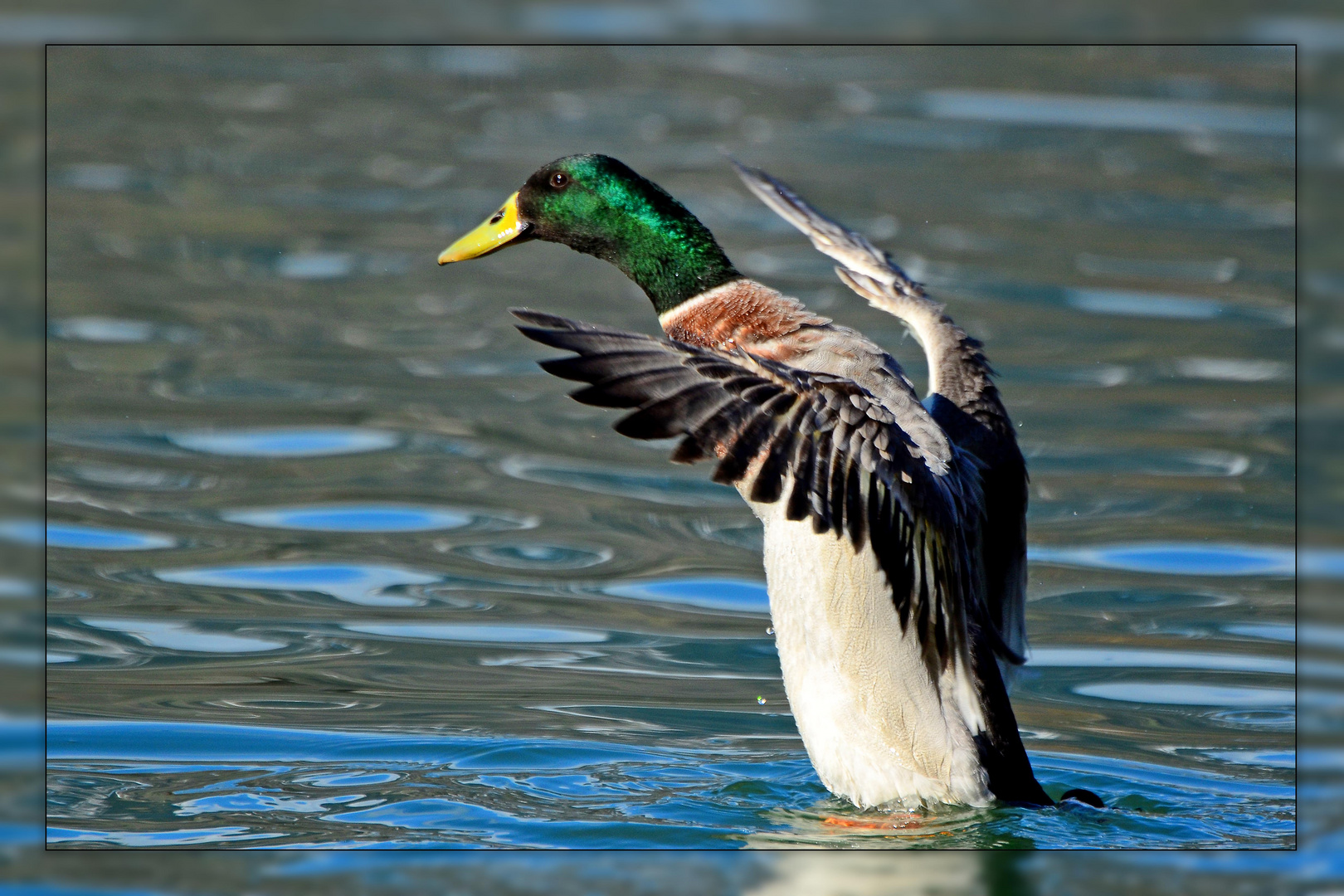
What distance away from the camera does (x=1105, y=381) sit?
29.3ft

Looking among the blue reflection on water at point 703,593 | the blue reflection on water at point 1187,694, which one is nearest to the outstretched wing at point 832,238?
the blue reflection on water at point 703,593

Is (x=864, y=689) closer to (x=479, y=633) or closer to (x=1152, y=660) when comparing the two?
(x=1152, y=660)

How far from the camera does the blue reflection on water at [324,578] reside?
6.56 metres

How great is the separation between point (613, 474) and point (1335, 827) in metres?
3.77

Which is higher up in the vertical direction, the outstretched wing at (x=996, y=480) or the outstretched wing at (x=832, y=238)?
the outstretched wing at (x=832, y=238)

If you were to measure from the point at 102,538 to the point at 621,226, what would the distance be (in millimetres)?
2497

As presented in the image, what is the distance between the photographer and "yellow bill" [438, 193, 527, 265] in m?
6.04

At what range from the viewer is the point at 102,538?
22.5 feet

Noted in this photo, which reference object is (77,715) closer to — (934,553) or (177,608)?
(177,608)

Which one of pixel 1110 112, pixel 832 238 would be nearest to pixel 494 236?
pixel 832 238

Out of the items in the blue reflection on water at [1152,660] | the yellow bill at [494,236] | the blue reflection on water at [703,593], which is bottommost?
the blue reflection on water at [1152,660]

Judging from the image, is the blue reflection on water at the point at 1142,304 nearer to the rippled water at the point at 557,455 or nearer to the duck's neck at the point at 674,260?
the rippled water at the point at 557,455

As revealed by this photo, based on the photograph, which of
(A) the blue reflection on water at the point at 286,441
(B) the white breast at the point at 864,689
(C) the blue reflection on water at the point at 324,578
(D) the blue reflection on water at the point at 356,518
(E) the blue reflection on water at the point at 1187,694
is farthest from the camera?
(A) the blue reflection on water at the point at 286,441

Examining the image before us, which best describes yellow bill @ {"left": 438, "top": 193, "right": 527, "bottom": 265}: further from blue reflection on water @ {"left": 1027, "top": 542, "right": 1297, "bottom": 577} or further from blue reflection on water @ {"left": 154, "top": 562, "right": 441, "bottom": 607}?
blue reflection on water @ {"left": 1027, "top": 542, "right": 1297, "bottom": 577}
